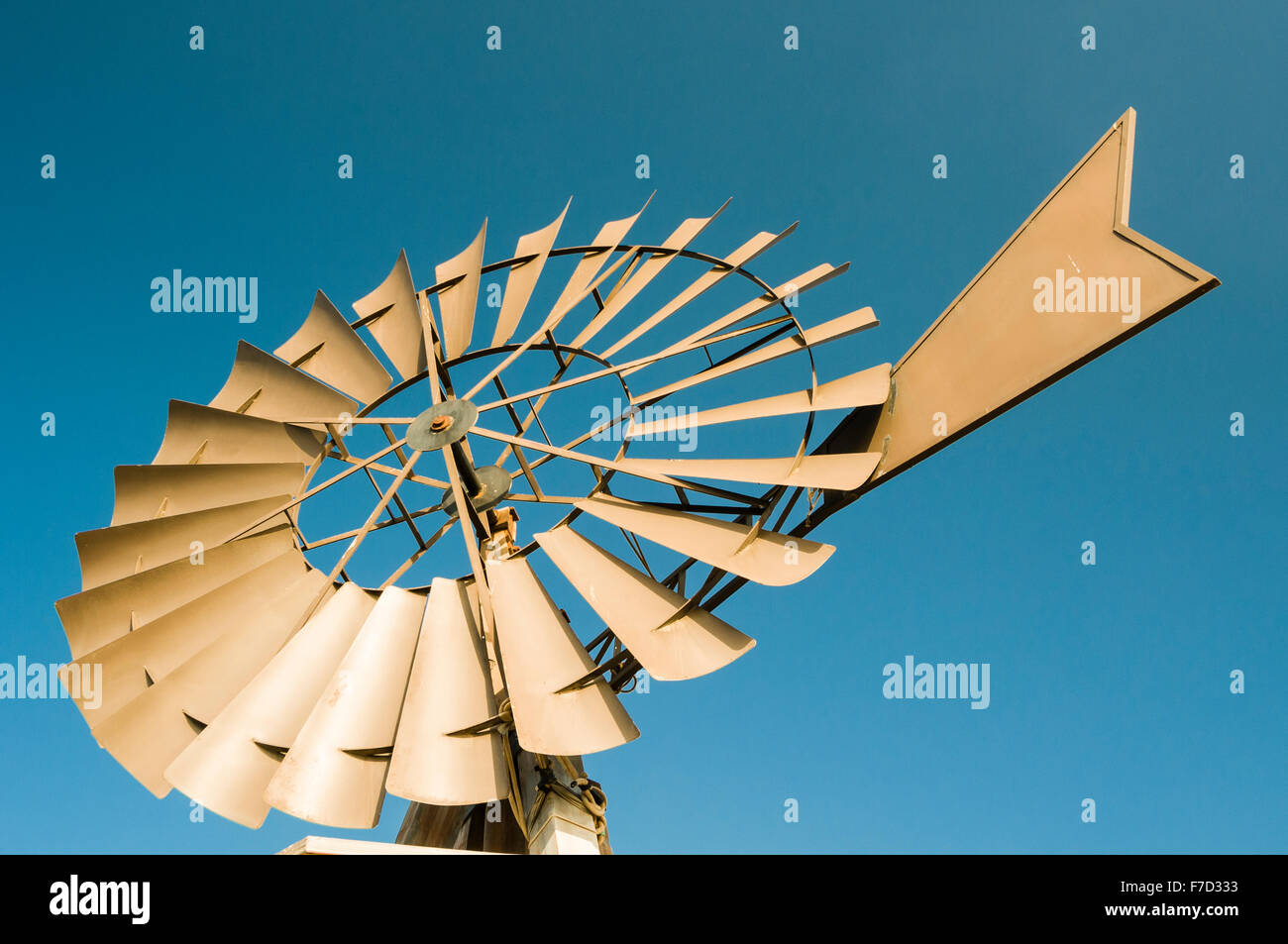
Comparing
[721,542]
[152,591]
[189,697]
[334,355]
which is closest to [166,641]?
[152,591]

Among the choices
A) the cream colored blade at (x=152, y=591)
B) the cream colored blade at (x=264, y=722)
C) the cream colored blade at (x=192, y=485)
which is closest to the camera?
the cream colored blade at (x=264, y=722)

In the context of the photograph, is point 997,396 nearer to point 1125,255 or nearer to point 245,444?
point 1125,255

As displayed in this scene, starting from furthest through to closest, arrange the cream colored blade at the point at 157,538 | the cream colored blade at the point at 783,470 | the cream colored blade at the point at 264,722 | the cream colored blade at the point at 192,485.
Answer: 1. the cream colored blade at the point at 192,485
2. the cream colored blade at the point at 157,538
3. the cream colored blade at the point at 783,470
4. the cream colored blade at the point at 264,722

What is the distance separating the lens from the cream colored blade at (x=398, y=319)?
29.6 feet

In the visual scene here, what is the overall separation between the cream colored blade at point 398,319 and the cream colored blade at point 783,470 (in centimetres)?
275

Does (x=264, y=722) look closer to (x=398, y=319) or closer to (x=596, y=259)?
(x=398, y=319)

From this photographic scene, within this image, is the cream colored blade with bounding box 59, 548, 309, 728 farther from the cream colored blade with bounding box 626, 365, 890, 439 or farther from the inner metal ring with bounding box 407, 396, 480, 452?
the cream colored blade with bounding box 626, 365, 890, 439

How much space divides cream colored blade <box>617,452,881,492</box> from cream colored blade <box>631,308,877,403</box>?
2.37 feet

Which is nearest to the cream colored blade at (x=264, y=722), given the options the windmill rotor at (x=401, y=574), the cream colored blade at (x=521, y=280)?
the windmill rotor at (x=401, y=574)

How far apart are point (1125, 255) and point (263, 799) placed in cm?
651

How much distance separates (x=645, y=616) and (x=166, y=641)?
372 cm

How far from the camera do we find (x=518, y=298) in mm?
9141

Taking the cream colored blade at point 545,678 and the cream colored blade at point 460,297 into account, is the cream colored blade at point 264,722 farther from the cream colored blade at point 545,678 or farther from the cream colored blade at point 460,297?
the cream colored blade at point 460,297

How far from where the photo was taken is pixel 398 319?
30.4 ft
